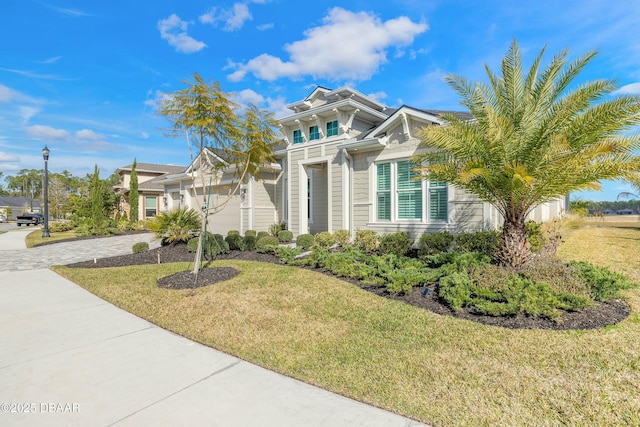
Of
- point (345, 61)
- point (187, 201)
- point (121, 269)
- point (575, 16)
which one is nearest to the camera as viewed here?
point (575, 16)

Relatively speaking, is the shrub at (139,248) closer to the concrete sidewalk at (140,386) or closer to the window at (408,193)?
the concrete sidewalk at (140,386)

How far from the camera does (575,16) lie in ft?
25.6

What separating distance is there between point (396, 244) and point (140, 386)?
7772 millimetres

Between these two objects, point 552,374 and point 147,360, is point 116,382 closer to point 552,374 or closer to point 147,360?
point 147,360

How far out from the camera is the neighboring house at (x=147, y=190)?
28.2 meters

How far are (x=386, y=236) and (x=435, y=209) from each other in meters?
1.71

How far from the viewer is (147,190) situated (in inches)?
1107

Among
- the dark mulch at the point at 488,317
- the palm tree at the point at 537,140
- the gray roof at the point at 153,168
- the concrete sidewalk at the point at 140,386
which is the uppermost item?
the gray roof at the point at 153,168

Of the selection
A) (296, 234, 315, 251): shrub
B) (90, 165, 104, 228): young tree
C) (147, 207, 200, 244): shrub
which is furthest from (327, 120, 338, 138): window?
(90, 165, 104, 228): young tree

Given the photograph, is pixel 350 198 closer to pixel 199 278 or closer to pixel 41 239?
pixel 199 278

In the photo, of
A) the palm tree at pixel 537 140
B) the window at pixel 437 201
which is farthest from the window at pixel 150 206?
the palm tree at pixel 537 140

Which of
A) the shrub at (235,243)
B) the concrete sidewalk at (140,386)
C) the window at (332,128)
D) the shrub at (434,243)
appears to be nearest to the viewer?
the concrete sidewalk at (140,386)

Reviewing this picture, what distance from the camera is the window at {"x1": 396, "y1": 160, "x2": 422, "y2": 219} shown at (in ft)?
34.5

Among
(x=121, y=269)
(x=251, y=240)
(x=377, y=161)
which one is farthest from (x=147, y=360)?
(x=377, y=161)
